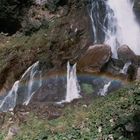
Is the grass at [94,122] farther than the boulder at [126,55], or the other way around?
the boulder at [126,55]

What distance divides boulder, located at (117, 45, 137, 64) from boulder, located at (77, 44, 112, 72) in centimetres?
61

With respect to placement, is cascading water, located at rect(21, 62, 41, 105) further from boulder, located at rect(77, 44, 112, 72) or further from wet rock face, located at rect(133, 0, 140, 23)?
wet rock face, located at rect(133, 0, 140, 23)

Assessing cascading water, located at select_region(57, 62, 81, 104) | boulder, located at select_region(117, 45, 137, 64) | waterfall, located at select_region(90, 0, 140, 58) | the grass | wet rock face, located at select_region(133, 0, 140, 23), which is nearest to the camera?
the grass

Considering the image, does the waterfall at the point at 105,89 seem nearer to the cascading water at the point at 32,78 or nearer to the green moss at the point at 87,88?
the green moss at the point at 87,88

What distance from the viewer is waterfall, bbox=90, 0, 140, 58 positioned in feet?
55.4

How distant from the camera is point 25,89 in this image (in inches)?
582

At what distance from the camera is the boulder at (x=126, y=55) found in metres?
14.7

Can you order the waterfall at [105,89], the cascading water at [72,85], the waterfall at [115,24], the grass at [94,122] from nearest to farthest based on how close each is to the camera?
the grass at [94,122] → the waterfall at [105,89] → the cascading water at [72,85] → the waterfall at [115,24]

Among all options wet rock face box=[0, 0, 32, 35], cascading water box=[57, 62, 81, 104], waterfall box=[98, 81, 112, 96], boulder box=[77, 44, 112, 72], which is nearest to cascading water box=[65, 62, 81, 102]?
cascading water box=[57, 62, 81, 104]

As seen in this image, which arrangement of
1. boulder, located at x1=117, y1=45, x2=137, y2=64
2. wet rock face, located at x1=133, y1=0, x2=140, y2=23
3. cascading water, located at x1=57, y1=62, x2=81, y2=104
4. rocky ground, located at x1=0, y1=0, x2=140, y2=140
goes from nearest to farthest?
1. rocky ground, located at x1=0, y1=0, x2=140, y2=140
2. cascading water, located at x1=57, y1=62, x2=81, y2=104
3. boulder, located at x1=117, y1=45, x2=137, y2=64
4. wet rock face, located at x1=133, y1=0, x2=140, y2=23

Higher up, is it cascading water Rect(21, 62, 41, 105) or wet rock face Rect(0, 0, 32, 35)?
wet rock face Rect(0, 0, 32, 35)

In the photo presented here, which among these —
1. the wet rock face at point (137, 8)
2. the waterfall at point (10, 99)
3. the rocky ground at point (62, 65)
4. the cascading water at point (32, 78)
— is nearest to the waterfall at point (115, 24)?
the wet rock face at point (137, 8)

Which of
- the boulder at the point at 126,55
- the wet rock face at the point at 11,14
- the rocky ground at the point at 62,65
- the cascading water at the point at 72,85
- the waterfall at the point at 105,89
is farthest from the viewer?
the wet rock face at the point at 11,14

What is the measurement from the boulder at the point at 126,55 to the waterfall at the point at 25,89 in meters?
3.05
